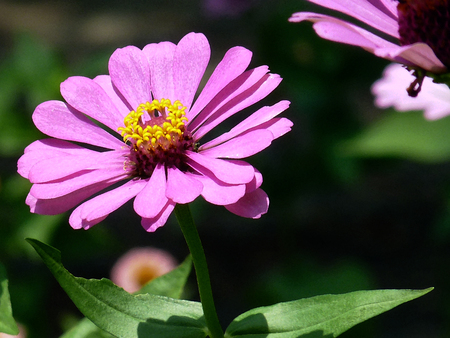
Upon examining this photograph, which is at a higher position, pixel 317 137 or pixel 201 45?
pixel 201 45

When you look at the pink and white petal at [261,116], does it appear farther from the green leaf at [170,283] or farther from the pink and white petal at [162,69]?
the green leaf at [170,283]

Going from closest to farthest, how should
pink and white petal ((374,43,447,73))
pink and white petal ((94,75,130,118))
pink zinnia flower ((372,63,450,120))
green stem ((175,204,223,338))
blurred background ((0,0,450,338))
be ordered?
pink and white petal ((374,43,447,73)) < green stem ((175,204,223,338)) < pink and white petal ((94,75,130,118)) < pink zinnia flower ((372,63,450,120)) < blurred background ((0,0,450,338))

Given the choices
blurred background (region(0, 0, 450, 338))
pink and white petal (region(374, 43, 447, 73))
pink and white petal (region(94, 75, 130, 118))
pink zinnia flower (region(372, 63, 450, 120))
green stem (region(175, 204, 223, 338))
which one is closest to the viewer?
pink and white petal (region(374, 43, 447, 73))

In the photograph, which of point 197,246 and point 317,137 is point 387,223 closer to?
point 317,137

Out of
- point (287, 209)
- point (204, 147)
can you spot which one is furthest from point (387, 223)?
point (204, 147)

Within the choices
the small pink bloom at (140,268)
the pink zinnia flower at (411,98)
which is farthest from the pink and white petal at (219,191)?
the small pink bloom at (140,268)

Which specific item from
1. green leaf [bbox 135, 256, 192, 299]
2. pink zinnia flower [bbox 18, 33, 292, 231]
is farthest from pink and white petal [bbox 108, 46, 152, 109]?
green leaf [bbox 135, 256, 192, 299]

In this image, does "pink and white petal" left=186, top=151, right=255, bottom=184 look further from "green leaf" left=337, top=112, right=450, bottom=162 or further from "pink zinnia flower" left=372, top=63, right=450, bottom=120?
"green leaf" left=337, top=112, right=450, bottom=162
